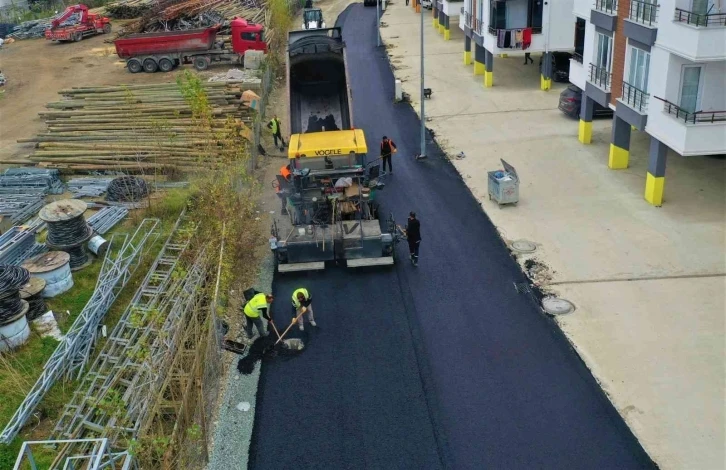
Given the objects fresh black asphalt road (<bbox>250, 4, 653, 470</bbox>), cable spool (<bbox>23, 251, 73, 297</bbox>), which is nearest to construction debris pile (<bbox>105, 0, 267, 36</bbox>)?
cable spool (<bbox>23, 251, 73, 297</bbox>)

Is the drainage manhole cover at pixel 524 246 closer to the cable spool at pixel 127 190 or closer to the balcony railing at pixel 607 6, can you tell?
the balcony railing at pixel 607 6

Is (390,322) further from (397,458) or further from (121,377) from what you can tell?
(121,377)

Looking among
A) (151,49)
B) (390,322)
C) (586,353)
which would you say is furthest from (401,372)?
(151,49)

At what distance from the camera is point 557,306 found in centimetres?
1622

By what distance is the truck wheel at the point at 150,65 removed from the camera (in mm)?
41438

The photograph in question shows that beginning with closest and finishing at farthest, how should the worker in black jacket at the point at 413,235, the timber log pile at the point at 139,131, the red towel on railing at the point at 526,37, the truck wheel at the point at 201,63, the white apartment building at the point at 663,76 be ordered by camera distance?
1. the worker in black jacket at the point at 413,235
2. the white apartment building at the point at 663,76
3. the timber log pile at the point at 139,131
4. the red towel on railing at the point at 526,37
5. the truck wheel at the point at 201,63

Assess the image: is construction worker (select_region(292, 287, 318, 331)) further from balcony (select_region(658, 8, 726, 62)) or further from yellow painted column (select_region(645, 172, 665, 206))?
balcony (select_region(658, 8, 726, 62))

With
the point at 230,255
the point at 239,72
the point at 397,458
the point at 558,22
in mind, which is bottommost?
the point at 397,458

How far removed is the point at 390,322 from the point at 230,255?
4.98 meters

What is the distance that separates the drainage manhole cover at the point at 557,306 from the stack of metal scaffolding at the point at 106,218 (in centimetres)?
1313

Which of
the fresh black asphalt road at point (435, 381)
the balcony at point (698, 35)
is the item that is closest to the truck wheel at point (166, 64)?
the fresh black asphalt road at point (435, 381)

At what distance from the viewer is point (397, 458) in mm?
11930

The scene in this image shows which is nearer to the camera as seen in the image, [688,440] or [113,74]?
[688,440]

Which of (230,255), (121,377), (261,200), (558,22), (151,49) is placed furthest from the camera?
(151,49)
